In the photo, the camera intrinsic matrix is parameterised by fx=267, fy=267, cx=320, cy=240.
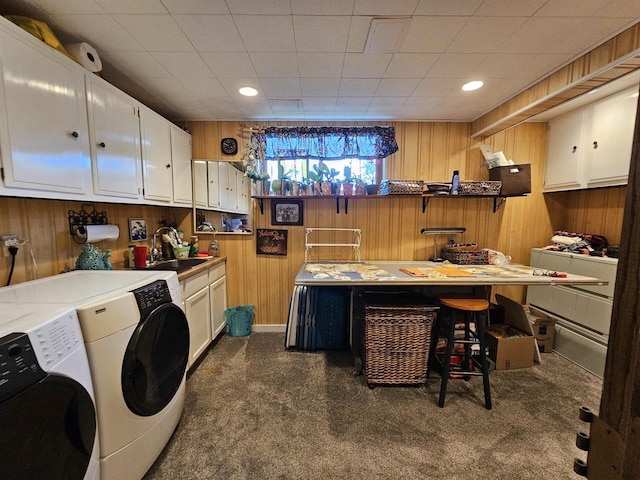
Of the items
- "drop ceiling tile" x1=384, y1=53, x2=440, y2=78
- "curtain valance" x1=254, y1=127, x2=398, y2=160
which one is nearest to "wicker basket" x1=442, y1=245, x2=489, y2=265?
"curtain valance" x1=254, y1=127, x2=398, y2=160

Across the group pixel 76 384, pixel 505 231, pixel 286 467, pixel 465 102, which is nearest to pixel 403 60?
pixel 465 102

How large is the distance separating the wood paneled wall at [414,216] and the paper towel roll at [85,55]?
4.39 ft

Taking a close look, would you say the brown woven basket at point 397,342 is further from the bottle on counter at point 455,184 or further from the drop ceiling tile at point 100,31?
the drop ceiling tile at point 100,31

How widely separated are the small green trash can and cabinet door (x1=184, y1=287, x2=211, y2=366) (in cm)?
41

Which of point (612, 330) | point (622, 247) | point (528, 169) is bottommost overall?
point (612, 330)

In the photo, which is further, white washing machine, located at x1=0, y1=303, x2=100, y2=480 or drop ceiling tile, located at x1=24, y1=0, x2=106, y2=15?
drop ceiling tile, located at x1=24, y1=0, x2=106, y2=15

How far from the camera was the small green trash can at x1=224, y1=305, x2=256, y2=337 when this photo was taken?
9.87ft

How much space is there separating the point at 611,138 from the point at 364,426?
3.15 m

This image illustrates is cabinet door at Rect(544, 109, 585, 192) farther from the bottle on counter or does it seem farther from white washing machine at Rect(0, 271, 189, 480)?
white washing machine at Rect(0, 271, 189, 480)

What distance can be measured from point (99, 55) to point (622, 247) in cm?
271

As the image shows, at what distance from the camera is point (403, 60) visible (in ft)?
6.10

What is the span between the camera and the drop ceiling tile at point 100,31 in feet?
4.85

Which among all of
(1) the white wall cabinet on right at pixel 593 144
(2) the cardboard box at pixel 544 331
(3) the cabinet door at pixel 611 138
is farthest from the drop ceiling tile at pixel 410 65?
(2) the cardboard box at pixel 544 331

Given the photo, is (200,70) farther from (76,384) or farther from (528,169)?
(528,169)
